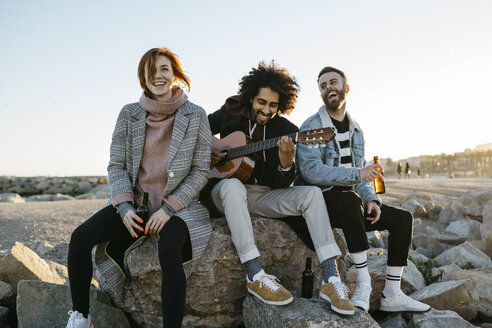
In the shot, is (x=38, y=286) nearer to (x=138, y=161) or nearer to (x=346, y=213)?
(x=138, y=161)

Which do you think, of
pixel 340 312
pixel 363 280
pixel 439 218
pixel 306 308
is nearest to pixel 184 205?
pixel 306 308

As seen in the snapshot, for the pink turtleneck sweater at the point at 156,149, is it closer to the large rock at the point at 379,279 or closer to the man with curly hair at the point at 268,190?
the man with curly hair at the point at 268,190

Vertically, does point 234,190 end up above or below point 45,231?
above

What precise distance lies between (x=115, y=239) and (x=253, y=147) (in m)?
1.48

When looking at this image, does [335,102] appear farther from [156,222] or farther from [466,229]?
[466,229]

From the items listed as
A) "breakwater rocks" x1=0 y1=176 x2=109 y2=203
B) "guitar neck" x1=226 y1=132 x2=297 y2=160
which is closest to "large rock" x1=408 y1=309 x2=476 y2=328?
"guitar neck" x1=226 y1=132 x2=297 y2=160

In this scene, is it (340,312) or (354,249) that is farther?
(354,249)

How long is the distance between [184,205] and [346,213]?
1374mm

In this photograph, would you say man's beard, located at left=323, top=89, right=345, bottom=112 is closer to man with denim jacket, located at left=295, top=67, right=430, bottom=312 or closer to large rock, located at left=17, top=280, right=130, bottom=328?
man with denim jacket, located at left=295, top=67, right=430, bottom=312

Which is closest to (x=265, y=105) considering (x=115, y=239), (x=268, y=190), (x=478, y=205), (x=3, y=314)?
(x=268, y=190)

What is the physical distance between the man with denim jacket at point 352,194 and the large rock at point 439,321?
0.13 metres

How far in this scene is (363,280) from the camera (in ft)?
10.8

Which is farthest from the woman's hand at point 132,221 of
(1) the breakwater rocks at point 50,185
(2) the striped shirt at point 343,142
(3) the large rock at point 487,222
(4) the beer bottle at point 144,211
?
(1) the breakwater rocks at point 50,185

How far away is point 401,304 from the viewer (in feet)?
12.0
